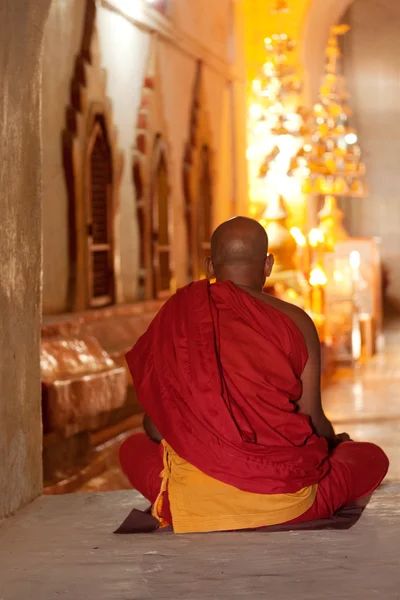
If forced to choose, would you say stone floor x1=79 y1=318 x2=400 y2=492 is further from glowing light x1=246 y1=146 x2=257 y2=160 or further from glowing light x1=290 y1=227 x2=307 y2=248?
glowing light x1=246 y1=146 x2=257 y2=160

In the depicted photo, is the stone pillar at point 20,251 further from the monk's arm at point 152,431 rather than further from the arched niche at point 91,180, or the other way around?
the arched niche at point 91,180

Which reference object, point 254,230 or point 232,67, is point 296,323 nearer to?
point 254,230

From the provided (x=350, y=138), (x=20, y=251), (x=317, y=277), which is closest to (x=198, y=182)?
(x=317, y=277)

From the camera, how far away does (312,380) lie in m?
3.83

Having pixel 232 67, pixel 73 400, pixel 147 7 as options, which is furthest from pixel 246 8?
pixel 73 400

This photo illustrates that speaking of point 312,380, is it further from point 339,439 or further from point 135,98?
point 135,98

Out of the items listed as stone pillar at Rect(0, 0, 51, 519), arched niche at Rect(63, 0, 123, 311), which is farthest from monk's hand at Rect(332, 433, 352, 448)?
arched niche at Rect(63, 0, 123, 311)

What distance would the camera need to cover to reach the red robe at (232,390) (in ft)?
11.9

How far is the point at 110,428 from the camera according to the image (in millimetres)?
7391

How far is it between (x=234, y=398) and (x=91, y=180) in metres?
4.28

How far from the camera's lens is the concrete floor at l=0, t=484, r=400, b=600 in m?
3.09

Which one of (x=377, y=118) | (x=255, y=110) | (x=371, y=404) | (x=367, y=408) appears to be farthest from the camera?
(x=377, y=118)

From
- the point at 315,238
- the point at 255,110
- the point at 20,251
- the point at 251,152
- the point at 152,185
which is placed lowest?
the point at 315,238

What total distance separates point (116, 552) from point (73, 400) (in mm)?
2032
